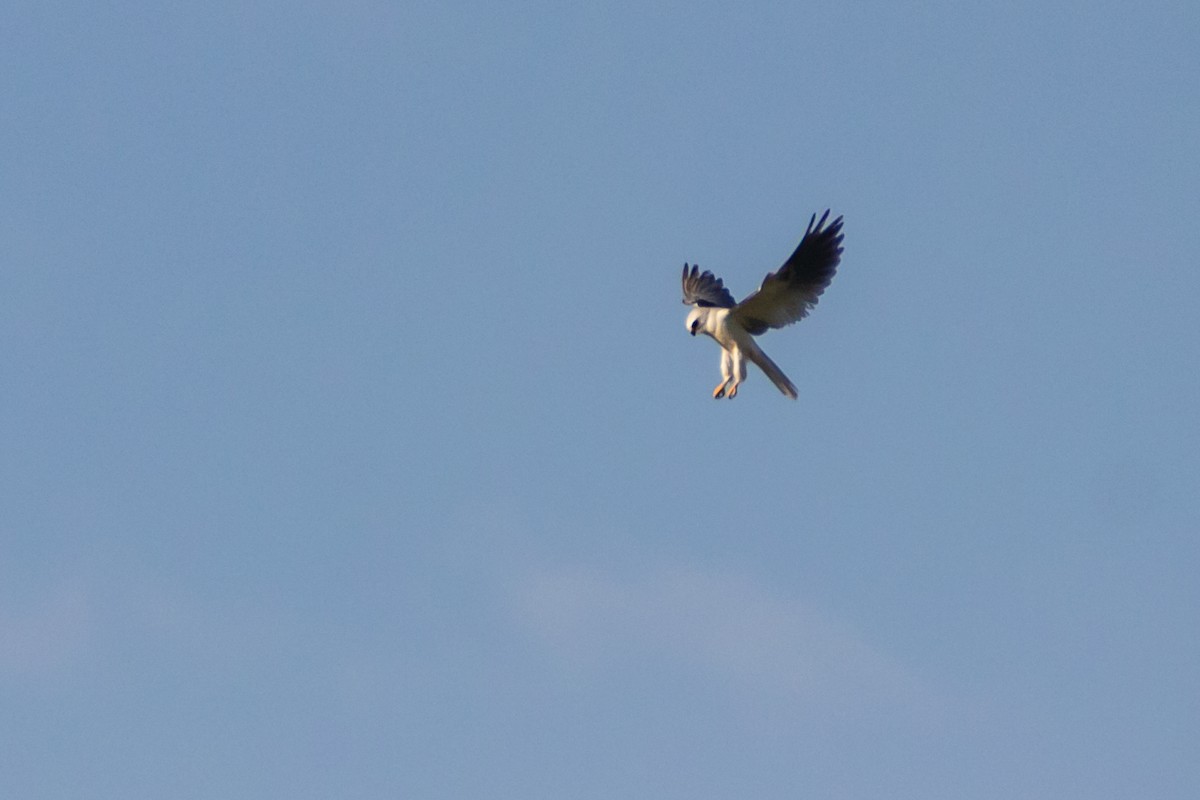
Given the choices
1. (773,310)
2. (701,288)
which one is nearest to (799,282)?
(773,310)

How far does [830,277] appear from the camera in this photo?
19.8 meters

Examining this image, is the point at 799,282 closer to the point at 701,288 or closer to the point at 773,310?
the point at 773,310

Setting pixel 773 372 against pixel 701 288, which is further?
pixel 701 288

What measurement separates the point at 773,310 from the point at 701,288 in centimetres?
261

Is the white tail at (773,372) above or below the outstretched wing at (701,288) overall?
below

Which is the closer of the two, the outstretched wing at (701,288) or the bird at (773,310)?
the bird at (773,310)

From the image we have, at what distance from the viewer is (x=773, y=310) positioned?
65.5 feet

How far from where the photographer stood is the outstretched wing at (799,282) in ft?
64.1

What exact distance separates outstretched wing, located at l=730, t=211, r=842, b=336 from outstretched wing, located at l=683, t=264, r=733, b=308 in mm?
1880

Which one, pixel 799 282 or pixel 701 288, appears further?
pixel 701 288

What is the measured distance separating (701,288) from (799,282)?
287 cm

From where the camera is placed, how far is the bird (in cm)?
1956

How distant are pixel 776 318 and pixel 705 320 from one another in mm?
A: 894

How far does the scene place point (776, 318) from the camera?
2003 centimetres
